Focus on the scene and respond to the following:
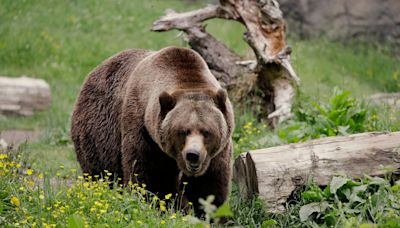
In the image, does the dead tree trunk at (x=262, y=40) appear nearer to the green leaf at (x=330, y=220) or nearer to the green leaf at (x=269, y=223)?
the green leaf at (x=269, y=223)

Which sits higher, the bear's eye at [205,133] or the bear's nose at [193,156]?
the bear's eye at [205,133]

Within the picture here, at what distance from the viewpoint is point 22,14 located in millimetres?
14164

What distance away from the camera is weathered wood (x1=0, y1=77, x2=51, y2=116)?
417 inches

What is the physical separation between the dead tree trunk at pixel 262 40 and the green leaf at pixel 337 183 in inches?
106

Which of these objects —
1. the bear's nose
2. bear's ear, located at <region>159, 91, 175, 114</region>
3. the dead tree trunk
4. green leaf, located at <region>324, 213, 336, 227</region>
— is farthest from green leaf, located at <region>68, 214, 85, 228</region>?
the dead tree trunk

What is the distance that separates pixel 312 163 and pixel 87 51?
8.45 meters

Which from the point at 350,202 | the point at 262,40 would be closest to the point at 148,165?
the point at 350,202

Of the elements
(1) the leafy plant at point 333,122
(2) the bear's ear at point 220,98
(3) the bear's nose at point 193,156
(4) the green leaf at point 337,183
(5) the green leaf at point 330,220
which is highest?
(2) the bear's ear at point 220,98

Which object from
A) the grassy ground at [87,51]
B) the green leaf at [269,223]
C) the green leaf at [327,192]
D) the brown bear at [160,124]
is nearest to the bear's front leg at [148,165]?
the brown bear at [160,124]

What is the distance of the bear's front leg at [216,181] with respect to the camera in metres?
5.70

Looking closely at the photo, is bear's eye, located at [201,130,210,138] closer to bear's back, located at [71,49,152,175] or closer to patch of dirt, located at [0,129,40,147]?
bear's back, located at [71,49,152,175]

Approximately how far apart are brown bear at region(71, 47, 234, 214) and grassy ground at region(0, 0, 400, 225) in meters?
2.11

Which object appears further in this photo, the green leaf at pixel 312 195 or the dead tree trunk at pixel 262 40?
the dead tree trunk at pixel 262 40

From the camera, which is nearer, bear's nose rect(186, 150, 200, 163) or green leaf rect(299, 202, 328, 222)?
bear's nose rect(186, 150, 200, 163)
